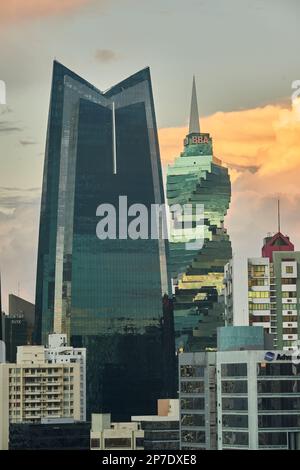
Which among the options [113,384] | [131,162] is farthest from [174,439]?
[131,162]

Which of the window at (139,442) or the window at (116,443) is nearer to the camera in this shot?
the window at (116,443)

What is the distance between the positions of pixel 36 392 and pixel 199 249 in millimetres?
27194

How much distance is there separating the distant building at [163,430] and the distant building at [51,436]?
1529mm

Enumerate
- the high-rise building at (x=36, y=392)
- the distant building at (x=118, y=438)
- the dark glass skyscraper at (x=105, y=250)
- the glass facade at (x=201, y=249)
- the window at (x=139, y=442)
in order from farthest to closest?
the glass facade at (x=201, y=249) → the dark glass skyscraper at (x=105, y=250) → the high-rise building at (x=36, y=392) → the window at (x=139, y=442) → the distant building at (x=118, y=438)

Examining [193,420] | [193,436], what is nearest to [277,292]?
[193,420]

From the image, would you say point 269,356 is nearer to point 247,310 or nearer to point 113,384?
point 247,310

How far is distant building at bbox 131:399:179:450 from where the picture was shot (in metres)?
39.1

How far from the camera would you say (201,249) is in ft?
244

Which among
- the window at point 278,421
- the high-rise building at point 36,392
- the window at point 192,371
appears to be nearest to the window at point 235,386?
the window at point 278,421

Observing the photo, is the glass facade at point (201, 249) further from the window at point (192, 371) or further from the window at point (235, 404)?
the window at point (235, 404)

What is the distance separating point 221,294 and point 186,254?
29.0 feet

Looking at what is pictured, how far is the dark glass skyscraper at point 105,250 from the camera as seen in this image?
213 feet

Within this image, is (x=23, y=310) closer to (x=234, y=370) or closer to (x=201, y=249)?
(x=201, y=249)

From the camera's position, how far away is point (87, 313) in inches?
2665
